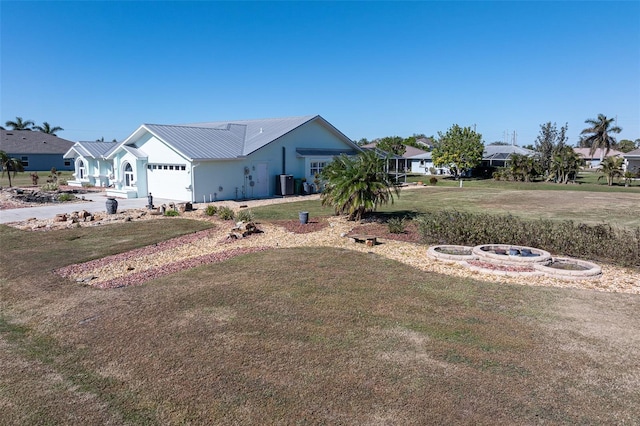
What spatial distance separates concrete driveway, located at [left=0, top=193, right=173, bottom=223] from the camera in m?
18.7

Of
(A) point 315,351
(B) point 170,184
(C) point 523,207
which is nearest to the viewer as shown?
(A) point 315,351

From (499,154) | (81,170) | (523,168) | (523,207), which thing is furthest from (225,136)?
(499,154)

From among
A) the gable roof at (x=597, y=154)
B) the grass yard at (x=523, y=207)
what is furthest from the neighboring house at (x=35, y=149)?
the gable roof at (x=597, y=154)

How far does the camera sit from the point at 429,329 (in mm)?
6758

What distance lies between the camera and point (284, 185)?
27438 mm

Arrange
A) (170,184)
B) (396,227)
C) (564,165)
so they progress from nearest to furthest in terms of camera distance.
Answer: (396,227) → (170,184) → (564,165)

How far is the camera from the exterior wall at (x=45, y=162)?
49688 mm

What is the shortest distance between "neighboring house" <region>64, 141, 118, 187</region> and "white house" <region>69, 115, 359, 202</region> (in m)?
7.03

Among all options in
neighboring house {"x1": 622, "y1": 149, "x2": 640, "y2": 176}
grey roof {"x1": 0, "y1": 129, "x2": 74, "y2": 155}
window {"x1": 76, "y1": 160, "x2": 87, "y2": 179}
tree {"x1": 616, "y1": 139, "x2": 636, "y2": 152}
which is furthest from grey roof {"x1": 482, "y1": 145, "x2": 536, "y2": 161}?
tree {"x1": 616, "y1": 139, "x2": 636, "y2": 152}

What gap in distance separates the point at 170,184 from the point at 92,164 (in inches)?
552

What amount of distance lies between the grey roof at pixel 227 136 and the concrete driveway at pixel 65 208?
3.45m

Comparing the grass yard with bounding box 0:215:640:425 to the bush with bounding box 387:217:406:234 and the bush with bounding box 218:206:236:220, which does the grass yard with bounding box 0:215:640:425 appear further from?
the bush with bounding box 218:206:236:220

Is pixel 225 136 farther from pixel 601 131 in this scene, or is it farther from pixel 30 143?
pixel 601 131

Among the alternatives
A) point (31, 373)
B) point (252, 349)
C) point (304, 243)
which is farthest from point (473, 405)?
point (304, 243)
